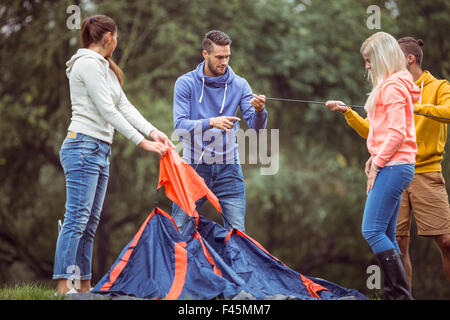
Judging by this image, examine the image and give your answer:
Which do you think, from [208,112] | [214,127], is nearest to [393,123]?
[214,127]

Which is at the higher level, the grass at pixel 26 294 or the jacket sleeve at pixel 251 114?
the jacket sleeve at pixel 251 114

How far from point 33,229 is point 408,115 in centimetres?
778

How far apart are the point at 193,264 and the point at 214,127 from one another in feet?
3.30

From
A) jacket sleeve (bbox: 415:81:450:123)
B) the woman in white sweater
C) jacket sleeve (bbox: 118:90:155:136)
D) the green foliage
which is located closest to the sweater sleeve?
the woman in white sweater

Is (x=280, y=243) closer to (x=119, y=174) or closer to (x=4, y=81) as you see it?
(x=119, y=174)

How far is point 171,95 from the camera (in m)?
8.28

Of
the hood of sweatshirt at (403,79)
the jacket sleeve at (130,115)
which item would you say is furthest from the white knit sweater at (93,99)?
the hood of sweatshirt at (403,79)

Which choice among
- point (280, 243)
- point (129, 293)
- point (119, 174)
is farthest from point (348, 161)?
point (129, 293)

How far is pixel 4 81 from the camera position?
8.36 m

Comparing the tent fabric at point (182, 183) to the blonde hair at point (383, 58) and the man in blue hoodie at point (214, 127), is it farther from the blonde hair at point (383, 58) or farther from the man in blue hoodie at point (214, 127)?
the blonde hair at point (383, 58)

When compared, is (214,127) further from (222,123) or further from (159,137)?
(159,137)

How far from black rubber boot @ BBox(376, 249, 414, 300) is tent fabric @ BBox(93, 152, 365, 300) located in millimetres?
255

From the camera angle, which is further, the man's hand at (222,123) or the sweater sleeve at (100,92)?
the man's hand at (222,123)

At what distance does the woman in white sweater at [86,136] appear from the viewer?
10.5 ft
